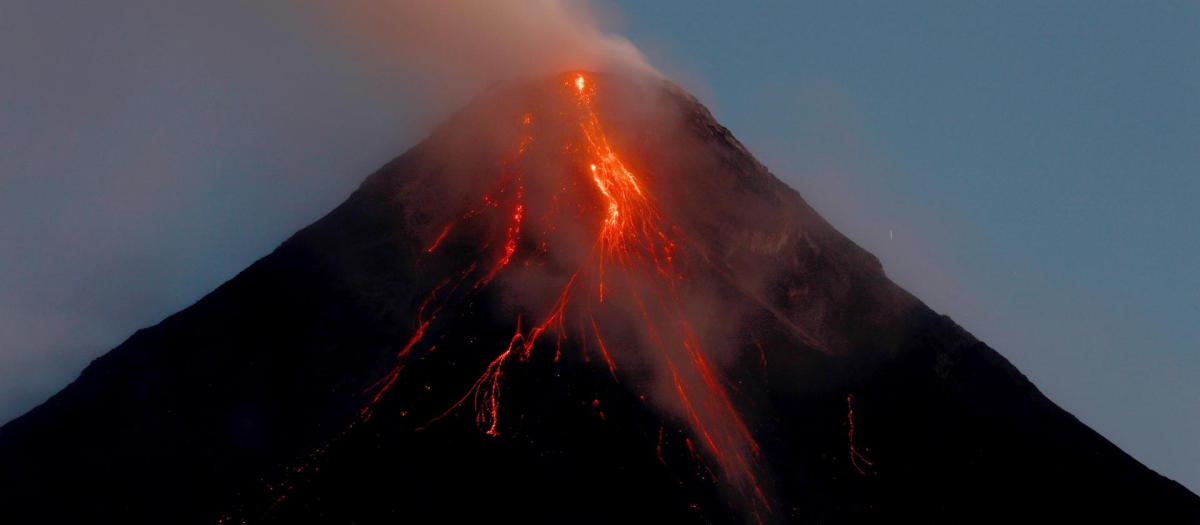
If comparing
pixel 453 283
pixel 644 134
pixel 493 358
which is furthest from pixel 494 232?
pixel 644 134

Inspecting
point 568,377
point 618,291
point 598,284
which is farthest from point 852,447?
point 598,284

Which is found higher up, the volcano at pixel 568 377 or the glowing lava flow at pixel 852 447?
the volcano at pixel 568 377

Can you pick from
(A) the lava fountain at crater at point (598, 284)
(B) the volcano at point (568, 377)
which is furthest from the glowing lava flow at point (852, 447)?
(A) the lava fountain at crater at point (598, 284)

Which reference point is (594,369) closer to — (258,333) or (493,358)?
(493,358)

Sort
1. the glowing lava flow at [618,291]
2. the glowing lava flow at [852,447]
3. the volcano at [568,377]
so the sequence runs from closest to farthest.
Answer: the volcano at [568,377], the glowing lava flow at [618,291], the glowing lava flow at [852,447]

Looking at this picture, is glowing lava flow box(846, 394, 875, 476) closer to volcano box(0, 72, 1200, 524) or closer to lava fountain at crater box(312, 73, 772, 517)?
volcano box(0, 72, 1200, 524)

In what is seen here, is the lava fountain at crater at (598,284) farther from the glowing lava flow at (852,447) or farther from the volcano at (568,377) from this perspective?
the glowing lava flow at (852,447)

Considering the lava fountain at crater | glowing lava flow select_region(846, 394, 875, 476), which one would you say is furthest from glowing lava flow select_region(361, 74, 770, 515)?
glowing lava flow select_region(846, 394, 875, 476)
